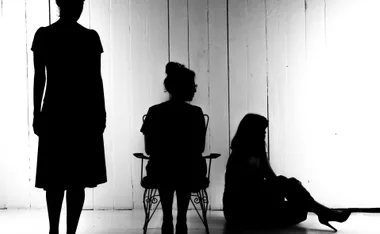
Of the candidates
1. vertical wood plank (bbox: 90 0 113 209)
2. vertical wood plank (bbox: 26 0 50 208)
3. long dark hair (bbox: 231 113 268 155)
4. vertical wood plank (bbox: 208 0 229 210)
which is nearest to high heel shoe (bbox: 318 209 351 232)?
long dark hair (bbox: 231 113 268 155)

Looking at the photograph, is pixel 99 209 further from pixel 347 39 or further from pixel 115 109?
pixel 347 39

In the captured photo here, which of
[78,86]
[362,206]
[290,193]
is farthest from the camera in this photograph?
[362,206]

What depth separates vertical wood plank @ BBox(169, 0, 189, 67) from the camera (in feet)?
13.6

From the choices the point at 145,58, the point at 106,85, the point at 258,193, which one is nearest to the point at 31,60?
the point at 106,85

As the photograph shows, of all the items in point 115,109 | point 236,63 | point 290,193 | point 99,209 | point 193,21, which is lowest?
point 99,209

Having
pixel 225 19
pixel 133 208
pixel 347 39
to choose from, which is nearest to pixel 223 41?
pixel 225 19

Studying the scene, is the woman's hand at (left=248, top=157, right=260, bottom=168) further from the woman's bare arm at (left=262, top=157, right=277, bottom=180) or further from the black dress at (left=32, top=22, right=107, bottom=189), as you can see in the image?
the black dress at (left=32, top=22, right=107, bottom=189)

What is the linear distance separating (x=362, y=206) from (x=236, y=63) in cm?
170

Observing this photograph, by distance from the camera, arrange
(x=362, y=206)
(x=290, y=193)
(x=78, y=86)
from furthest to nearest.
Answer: (x=362, y=206), (x=290, y=193), (x=78, y=86)

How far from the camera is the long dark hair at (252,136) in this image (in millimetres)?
3357

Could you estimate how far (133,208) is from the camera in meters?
4.17

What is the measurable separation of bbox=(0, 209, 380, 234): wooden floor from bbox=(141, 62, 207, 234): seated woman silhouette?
0.57 m

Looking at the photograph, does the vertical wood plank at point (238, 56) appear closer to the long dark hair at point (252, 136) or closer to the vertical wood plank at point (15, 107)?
the long dark hair at point (252, 136)

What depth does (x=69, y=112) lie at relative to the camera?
2.28m
